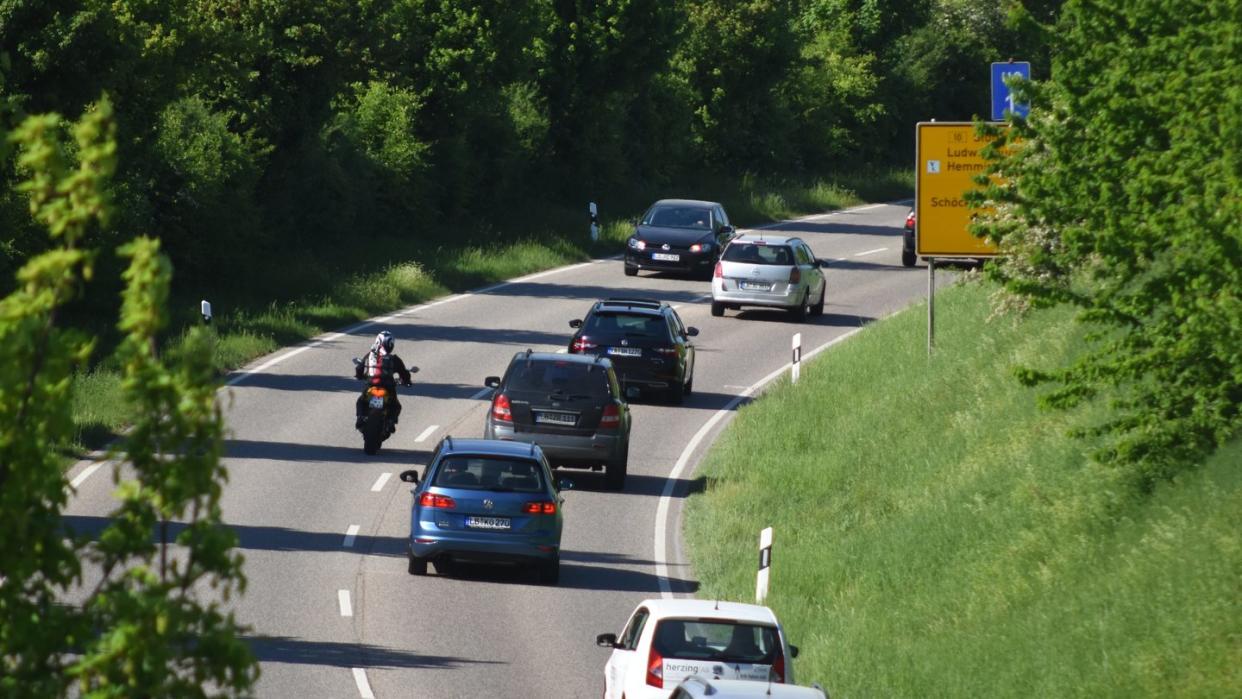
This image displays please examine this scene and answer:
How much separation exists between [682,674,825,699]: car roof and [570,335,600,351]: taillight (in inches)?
719

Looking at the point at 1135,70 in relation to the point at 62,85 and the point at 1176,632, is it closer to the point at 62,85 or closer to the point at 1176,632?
the point at 1176,632

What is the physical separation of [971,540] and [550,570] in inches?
182

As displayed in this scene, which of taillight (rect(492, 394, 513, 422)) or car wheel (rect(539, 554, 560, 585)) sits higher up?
taillight (rect(492, 394, 513, 422))

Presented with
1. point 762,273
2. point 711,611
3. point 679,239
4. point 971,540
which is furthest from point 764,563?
point 679,239

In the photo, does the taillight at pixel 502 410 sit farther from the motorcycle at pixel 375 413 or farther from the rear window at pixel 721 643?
the rear window at pixel 721 643

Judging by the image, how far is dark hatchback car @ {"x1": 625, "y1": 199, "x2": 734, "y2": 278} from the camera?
4353cm

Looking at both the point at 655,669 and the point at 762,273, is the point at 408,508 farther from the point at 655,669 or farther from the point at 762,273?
the point at 762,273

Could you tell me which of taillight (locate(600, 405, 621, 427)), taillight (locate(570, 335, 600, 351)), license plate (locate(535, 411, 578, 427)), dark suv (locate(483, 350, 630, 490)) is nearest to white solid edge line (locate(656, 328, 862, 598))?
dark suv (locate(483, 350, 630, 490))

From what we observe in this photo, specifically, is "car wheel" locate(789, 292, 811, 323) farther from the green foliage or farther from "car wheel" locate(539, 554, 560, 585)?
the green foliage

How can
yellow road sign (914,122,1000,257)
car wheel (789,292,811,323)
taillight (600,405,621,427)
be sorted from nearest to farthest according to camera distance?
taillight (600,405,621,427) < yellow road sign (914,122,1000,257) < car wheel (789,292,811,323)

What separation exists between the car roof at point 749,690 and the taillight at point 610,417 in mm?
12960

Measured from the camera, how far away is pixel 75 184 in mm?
6703

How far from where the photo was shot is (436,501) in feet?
65.7

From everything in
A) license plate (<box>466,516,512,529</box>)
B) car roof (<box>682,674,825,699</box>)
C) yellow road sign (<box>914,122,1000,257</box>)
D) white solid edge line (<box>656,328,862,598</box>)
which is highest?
yellow road sign (<box>914,122,1000,257</box>)
